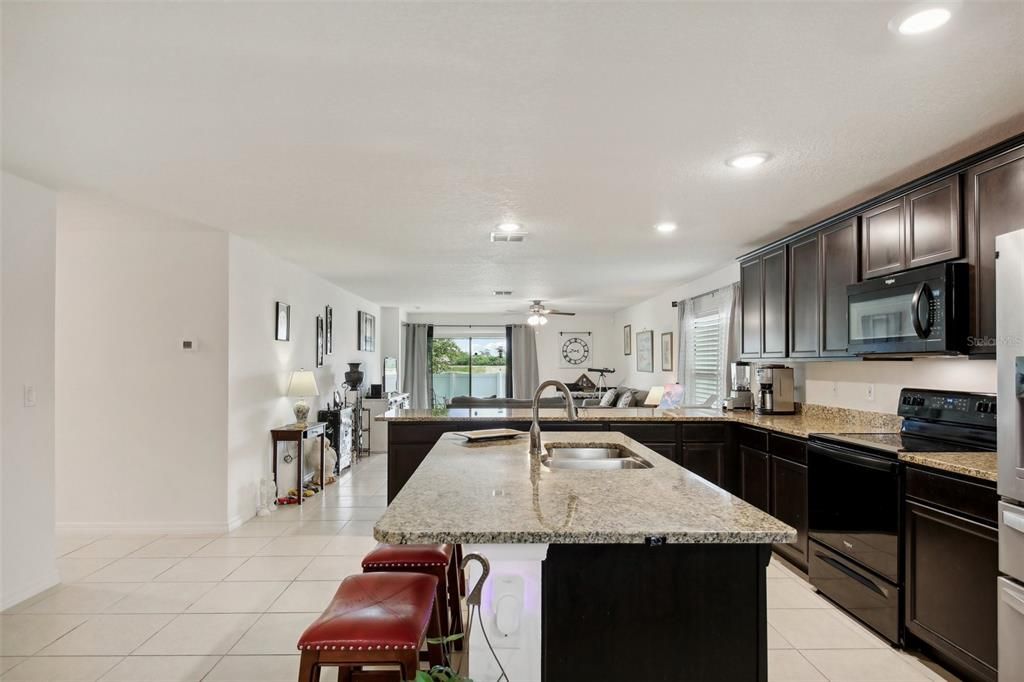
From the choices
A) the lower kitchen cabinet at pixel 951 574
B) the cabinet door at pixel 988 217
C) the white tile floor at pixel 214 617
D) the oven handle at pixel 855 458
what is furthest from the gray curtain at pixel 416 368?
the cabinet door at pixel 988 217

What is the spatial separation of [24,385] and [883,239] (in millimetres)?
4674

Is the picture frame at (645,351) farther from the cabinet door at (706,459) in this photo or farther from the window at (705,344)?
the cabinet door at (706,459)

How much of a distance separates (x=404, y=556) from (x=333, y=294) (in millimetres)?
5607

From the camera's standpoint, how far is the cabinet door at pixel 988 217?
2346mm

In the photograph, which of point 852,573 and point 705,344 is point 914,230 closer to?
point 852,573

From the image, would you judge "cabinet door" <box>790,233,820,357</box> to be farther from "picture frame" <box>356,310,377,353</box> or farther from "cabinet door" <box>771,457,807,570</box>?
"picture frame" <box>356,310,377,353</box>

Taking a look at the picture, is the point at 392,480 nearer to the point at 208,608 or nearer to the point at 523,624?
the point at 208,608

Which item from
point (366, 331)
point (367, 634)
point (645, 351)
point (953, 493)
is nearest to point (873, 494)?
point (953, 493)

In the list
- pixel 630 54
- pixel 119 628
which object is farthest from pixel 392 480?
pixel 630 54

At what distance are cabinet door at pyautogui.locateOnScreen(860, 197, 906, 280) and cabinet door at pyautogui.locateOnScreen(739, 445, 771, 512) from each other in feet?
4.55

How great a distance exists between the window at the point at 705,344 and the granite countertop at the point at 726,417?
1.35 metres

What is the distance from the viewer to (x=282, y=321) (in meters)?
5.55

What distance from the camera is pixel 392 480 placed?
14.4 feet

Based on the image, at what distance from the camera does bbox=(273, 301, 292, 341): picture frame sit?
543cm
